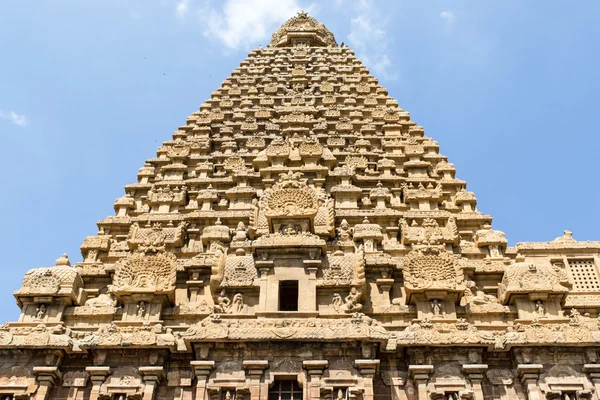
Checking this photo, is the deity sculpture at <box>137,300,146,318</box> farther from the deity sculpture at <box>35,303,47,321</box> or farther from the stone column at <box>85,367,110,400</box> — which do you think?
the deity sculpture at <box>35,303,47,321</box>

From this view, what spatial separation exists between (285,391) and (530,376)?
272 inches

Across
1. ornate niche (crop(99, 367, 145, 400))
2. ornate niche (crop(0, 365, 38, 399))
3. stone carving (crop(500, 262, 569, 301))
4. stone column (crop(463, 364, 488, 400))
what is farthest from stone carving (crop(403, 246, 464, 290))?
ornate niche (crop(0, 365, 38, 399))

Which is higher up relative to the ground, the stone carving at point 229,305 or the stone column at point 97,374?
the stone carving at point 229,305

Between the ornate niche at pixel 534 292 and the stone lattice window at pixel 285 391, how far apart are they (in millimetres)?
7635

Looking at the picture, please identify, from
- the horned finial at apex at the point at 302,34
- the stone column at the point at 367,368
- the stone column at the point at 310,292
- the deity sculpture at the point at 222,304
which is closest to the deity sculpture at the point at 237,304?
the deity sculpture at the point at 222,304

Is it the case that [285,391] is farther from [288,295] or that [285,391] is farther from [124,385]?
[124,385]

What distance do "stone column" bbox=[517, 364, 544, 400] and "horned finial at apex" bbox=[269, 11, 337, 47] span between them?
102 feet

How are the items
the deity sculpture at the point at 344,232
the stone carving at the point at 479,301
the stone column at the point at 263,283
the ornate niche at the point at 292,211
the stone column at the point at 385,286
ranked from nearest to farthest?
the stone column at the point at 263,283 → the stone carving at the point at 479,301 → the stone column at the point at 385,286 → the ornate niche at the point at 292,211 → the deity sculpture at the point at 344,232

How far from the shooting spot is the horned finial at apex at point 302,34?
152 feet

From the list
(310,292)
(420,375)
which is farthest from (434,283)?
(310,292)

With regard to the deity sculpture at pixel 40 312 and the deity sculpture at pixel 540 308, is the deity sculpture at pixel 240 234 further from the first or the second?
the deity sculpture at pixel 540 308

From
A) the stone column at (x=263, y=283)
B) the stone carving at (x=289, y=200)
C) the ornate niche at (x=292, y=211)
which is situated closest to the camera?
the stone column at (x=263, y=283)

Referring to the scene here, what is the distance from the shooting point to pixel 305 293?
71.3 feet

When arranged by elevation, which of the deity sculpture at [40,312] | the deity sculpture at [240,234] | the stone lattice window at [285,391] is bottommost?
the stone lattice window at [285,391]
